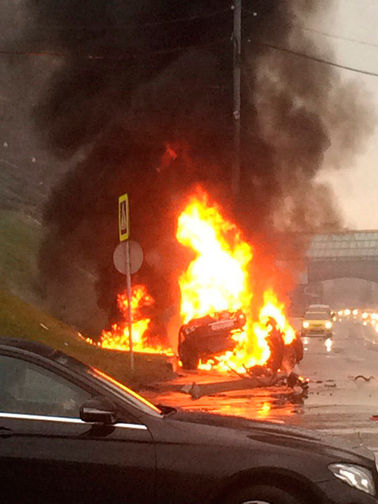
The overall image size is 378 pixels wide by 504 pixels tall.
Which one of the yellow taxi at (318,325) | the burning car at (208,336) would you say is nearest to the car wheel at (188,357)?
the burning car at (208,336)

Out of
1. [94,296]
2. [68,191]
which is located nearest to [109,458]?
[68,191]

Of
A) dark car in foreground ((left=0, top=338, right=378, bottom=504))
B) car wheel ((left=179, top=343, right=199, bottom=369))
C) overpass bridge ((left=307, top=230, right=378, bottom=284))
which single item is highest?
overpass bridge ((left=307, top=230, right=378, bottom=284))

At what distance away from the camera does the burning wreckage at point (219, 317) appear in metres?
20.7

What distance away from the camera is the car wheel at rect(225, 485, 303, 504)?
16.9ft

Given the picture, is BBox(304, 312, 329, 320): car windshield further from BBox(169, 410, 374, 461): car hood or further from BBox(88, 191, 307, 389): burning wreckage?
BBox(169, 410, 374, 461): car hood

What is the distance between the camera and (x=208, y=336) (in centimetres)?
2100

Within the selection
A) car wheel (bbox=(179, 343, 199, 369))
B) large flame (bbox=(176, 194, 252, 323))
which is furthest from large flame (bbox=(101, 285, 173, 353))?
car wheel (bbox=(179, 343, 199, 369))

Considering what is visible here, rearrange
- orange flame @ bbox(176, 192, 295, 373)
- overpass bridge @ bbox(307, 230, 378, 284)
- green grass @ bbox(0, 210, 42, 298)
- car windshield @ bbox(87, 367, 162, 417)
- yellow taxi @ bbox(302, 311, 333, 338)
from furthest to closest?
1. overpass bridge @ bbox(307, 230, 378, 284)
2. yellow taxi @ bbox(302, 311, 333, 338)
3. green grass @ bbox(0, 210, 42, 298)
4. orange flame @ bbox(176, 192, 295, 373)
5. car windshield @ bbox(87, 367, 162, 417)

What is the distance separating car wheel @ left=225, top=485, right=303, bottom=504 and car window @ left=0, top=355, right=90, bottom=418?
1019 mm

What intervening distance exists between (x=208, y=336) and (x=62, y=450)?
52.4 ft

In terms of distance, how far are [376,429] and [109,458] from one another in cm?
727

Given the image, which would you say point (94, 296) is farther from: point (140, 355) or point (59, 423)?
point (59, 423)

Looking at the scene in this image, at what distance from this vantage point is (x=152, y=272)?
30.9 m

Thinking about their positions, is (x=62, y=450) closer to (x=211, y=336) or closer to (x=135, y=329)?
(x=211, y=336)
